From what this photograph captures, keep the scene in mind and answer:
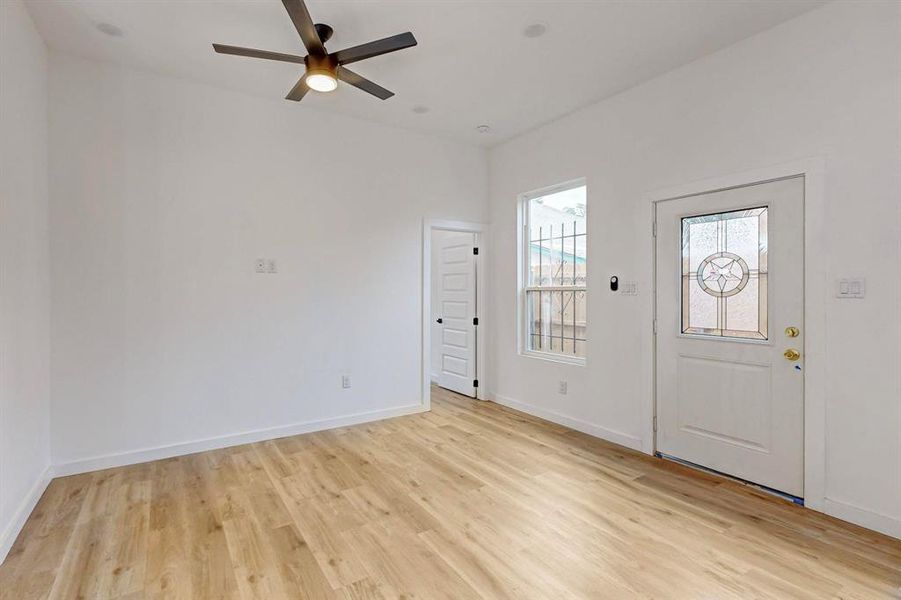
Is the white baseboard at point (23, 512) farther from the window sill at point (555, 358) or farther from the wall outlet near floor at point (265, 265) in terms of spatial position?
the window sill at point (555, 358)

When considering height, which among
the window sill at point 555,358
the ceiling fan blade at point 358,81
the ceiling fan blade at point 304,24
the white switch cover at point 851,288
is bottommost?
the window sill at point 555,358

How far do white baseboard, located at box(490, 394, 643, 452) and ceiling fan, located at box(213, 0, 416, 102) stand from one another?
333 cm

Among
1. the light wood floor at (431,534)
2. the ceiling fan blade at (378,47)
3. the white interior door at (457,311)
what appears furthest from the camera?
the white interior door at (457,311)

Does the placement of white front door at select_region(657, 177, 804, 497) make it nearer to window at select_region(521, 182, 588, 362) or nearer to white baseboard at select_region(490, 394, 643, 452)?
white baseboard at select_region(490, 394, 643, 452)

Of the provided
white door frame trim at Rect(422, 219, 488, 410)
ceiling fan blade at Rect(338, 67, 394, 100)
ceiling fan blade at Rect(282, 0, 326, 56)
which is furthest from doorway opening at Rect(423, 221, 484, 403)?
ceiling fan blade at Rect(282, 0, 326, 56)

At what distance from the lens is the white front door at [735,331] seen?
2.84 metres

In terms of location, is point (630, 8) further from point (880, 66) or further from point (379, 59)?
point (379, 59)

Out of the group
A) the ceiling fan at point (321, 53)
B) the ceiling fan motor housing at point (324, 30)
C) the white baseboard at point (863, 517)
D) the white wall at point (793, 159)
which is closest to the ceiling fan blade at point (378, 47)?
the ceiling fan at point (321, 53)

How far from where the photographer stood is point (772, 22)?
2.82 m

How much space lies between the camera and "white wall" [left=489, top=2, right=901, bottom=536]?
2.45 metres

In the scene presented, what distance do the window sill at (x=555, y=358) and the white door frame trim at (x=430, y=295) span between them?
0.66 meters

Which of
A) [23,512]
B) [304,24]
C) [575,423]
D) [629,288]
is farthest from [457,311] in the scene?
[23,512]

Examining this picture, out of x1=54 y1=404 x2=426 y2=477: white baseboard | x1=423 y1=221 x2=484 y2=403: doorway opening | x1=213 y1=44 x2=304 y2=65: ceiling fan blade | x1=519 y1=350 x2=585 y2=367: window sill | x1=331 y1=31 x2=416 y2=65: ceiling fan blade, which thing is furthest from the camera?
x1=423 y1=221 x2=484 y2=403: doorway opening

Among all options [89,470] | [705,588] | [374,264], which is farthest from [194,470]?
[705,588]
